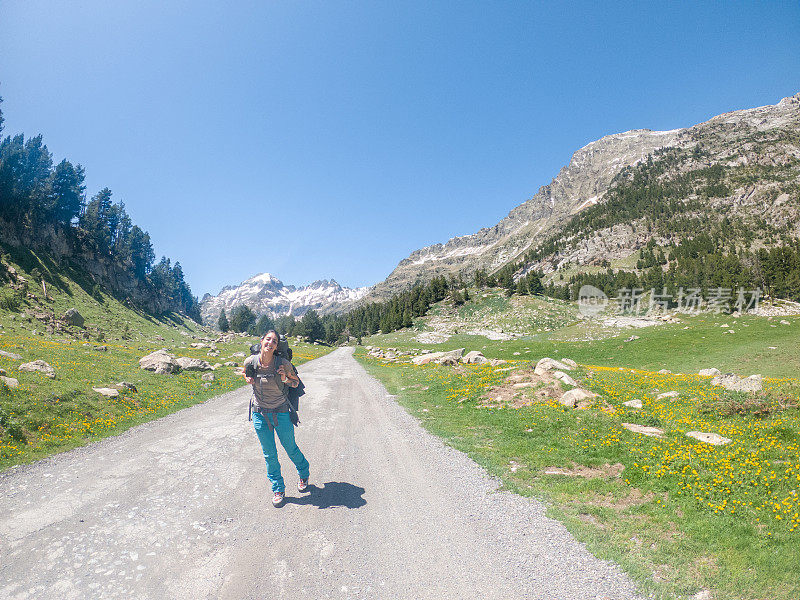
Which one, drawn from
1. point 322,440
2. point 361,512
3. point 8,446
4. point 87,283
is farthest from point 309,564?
point 87,283

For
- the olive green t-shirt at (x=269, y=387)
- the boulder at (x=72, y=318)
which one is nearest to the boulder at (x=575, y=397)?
the olive green t-shirt at (x=269, y=387)

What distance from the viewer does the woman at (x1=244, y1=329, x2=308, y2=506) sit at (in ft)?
24.0

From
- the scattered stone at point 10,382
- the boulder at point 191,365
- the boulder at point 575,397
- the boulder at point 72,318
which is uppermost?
the boulder at point 72,318

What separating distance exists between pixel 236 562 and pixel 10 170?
4581 inches

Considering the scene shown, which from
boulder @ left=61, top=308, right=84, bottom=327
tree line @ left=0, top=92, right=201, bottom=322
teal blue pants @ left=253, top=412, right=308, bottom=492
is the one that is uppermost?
tree line @ left=0, top=92, right=201, bottom=322

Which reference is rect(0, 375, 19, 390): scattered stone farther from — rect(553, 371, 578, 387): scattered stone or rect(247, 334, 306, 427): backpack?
rect(553, 371, 578, 387): scattered stone

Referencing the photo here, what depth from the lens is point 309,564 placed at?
16.9ft

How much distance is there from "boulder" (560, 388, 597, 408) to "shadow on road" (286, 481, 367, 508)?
406 inches

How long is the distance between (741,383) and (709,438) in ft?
21.4

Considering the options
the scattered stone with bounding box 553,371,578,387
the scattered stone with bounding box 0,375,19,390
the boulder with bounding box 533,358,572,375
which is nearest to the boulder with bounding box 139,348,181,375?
the scattered stone with bounding box 0,375,19,390

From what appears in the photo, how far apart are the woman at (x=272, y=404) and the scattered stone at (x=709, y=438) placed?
37.3ft

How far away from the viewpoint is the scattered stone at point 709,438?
8.96m

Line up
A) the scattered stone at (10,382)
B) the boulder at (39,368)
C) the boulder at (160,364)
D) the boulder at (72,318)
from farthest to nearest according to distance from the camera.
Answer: the boulder at (72,318), the boulder at (160,364), the boulder at (39,368), the scattered stone at (10,382)

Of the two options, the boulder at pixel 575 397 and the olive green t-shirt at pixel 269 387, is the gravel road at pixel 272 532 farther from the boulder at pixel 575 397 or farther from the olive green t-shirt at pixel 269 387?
the boulder at pixel 575 397
